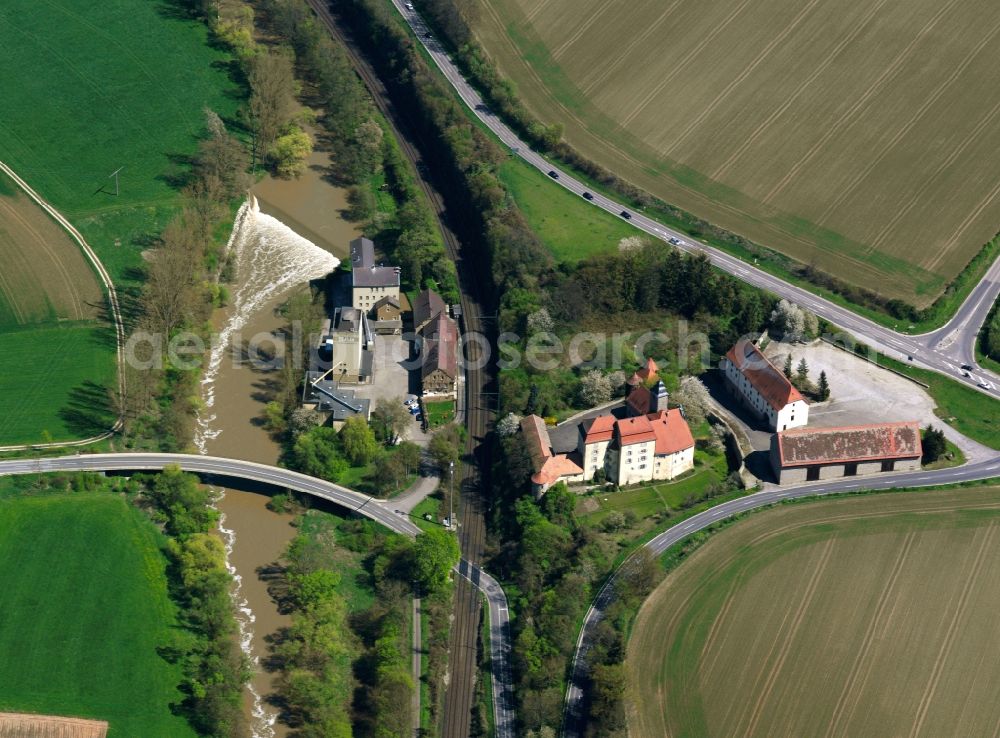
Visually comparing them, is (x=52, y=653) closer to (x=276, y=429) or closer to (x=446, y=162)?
(x=276, y=429)

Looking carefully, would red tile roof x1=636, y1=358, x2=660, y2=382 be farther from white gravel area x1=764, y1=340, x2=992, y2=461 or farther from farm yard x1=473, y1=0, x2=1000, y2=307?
farm yard x1=473, y1=0, x2=1000, y2=307

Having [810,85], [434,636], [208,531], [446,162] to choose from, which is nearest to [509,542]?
[434,636]

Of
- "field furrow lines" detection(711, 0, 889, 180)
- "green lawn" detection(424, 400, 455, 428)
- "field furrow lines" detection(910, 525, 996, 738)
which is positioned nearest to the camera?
"field furrow lines" detection(910, 525, 996, 738)

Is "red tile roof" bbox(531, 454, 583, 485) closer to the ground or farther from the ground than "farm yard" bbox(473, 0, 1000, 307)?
closer to the ground

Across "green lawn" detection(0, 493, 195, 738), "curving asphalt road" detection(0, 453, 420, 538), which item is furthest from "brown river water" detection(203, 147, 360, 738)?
"green lawn" detection(0, 493, 195, 738)

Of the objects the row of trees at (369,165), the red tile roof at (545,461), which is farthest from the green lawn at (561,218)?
the red tile roof at (545,461)
